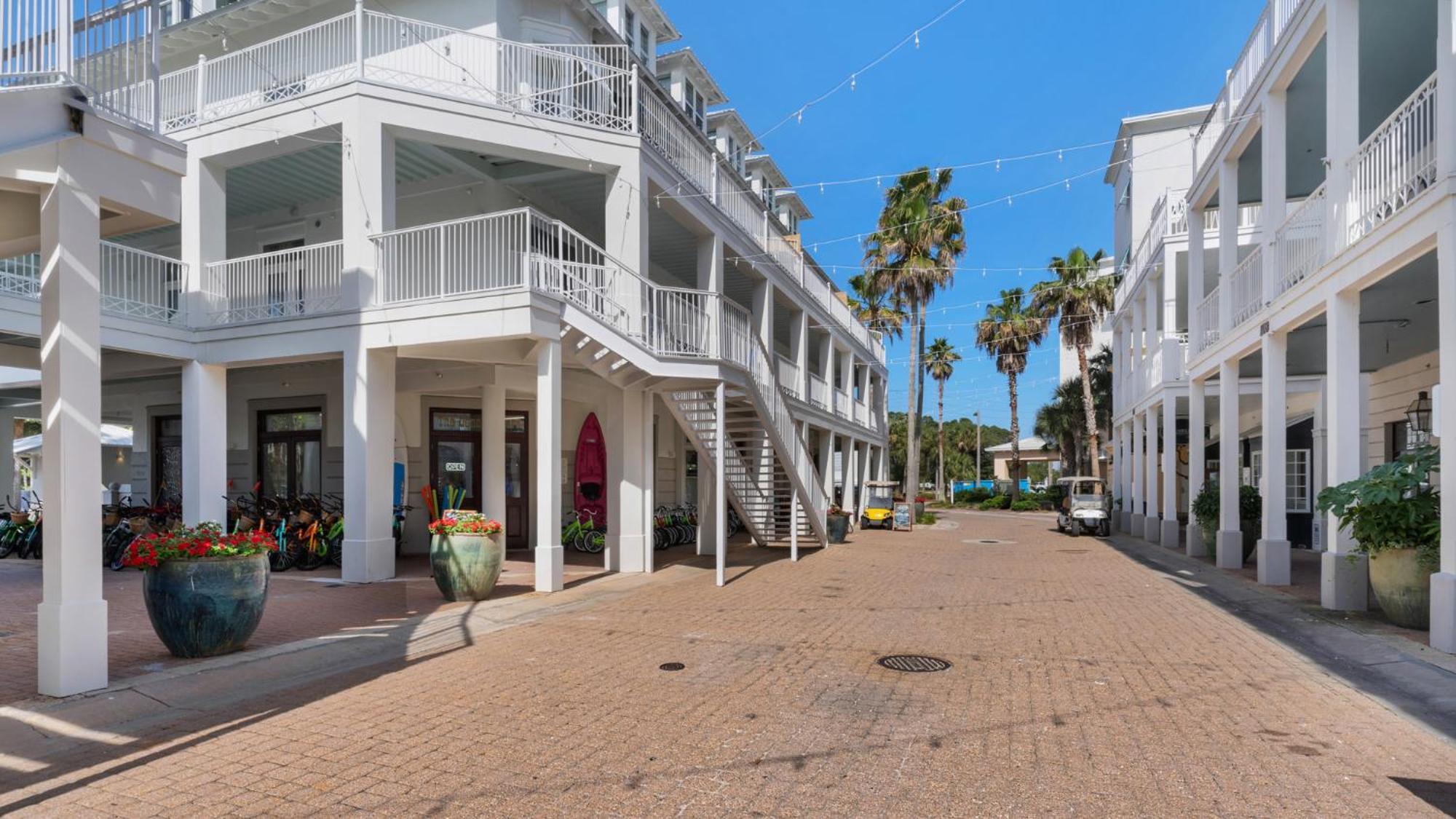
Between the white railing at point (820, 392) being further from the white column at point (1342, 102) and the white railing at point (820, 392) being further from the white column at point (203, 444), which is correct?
the white column at point (203, 444)

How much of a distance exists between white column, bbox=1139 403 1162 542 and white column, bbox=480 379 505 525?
15658mm

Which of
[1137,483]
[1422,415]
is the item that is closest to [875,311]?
[1137,483]

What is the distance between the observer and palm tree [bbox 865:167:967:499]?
30.0 m

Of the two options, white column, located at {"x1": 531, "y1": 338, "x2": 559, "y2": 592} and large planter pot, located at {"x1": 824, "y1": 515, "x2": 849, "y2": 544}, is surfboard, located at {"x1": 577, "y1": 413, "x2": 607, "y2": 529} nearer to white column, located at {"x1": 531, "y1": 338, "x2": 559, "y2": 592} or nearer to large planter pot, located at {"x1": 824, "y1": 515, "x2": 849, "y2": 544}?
large planter pot, located at {"x1": 824, "y1": 515, "x2": 849, "y2": 544}

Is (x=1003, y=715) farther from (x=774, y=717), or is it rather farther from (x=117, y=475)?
(x=117, y=475)

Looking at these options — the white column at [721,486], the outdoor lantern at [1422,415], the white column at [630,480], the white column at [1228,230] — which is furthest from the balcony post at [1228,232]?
the white column at [630,480]

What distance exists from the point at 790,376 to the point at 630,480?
716 cm

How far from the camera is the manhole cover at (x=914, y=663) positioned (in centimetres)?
655

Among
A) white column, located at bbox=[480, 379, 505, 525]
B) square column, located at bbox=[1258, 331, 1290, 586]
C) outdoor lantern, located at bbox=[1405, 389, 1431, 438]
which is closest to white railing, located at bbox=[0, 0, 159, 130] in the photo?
white column, located at bbox=[480, 379, 505, 525]

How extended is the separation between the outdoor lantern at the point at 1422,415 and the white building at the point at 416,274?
9.74 metres

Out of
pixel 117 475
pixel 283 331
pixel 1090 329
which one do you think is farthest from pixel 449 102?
pixel 1090 329

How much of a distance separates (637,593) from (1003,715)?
608 cm

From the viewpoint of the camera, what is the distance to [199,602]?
6512 millimetres

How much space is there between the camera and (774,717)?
5195 mm
